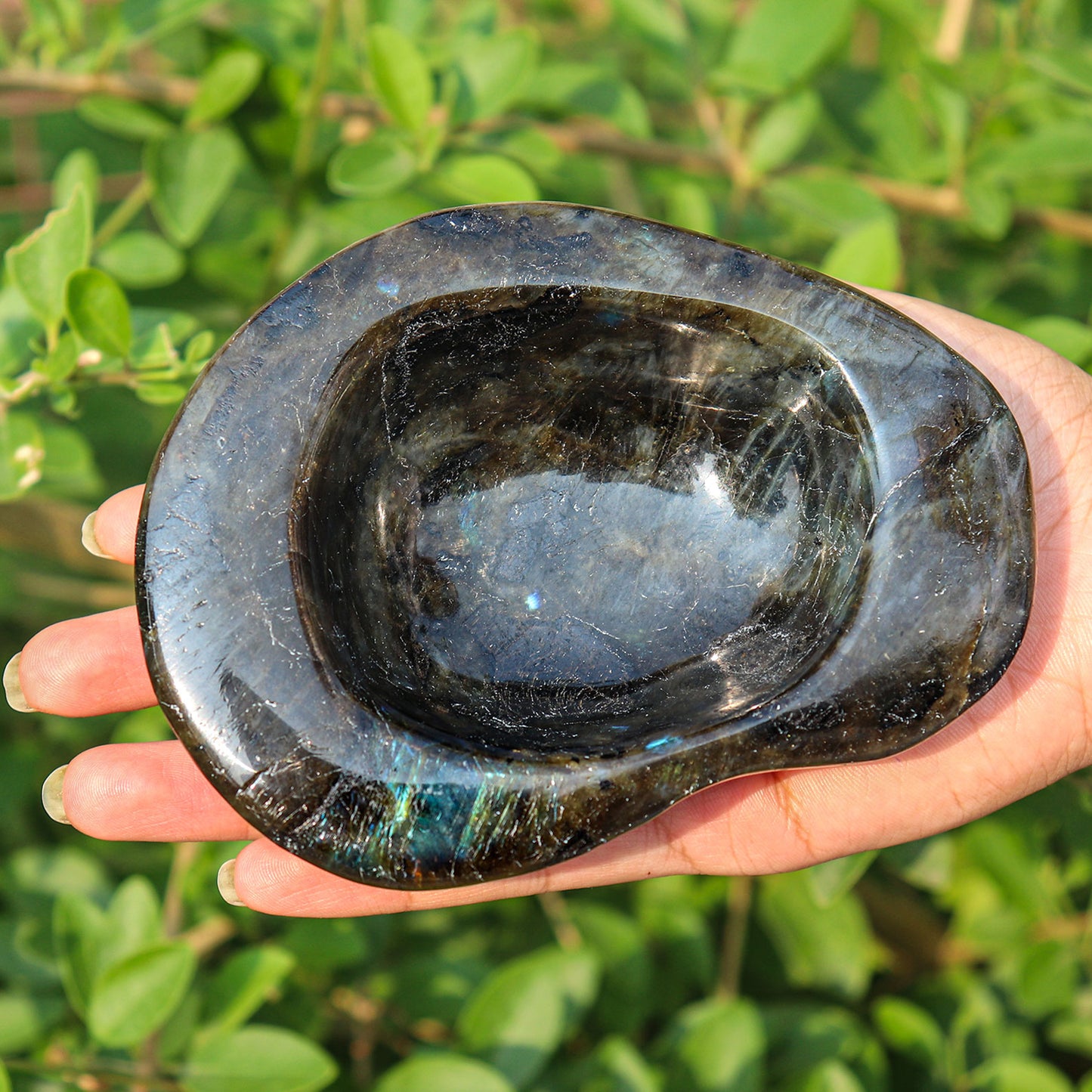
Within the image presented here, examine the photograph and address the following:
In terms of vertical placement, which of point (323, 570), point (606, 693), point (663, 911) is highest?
point (323, 570)

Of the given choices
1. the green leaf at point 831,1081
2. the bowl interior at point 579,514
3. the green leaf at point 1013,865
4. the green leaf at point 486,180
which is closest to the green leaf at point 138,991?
the bowl interior at point 579,514

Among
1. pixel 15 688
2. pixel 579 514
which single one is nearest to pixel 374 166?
pixel 579 514

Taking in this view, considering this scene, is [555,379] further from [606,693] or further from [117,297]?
[117,297]

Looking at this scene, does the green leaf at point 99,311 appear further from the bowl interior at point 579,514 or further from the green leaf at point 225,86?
the green leaf at point 225,86

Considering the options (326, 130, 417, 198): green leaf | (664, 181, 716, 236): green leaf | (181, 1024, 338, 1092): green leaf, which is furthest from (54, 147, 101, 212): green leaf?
(181, 1024, 338, 1092): green leaf

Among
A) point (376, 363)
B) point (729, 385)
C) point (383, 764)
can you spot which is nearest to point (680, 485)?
point (729, 385)

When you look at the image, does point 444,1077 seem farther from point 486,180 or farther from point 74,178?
point 74,178
